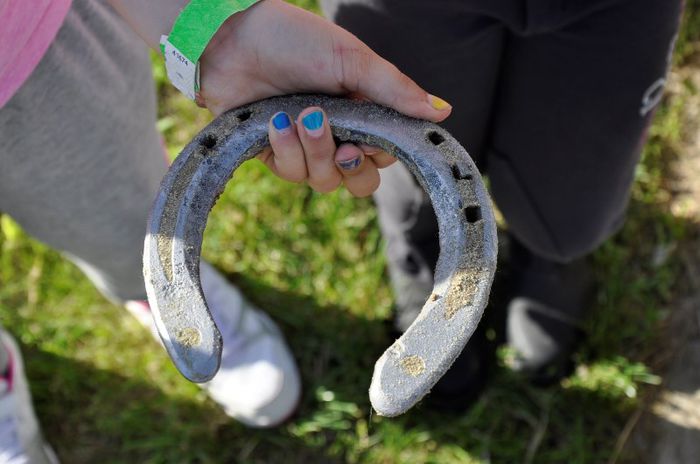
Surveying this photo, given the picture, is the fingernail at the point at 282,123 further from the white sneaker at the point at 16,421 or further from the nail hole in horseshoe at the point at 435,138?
the white sneaker at the point at 16,421

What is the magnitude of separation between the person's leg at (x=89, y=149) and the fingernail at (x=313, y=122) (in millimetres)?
346

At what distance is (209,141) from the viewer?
40.6 inches

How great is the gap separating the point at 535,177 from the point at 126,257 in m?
0.71

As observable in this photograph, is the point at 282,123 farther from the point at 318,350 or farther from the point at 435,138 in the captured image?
the point at 318,350

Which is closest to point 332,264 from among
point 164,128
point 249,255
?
point 249,255

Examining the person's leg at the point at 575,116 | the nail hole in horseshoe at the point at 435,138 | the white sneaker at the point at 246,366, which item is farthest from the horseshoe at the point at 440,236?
the white sneaker at the point at 246,366

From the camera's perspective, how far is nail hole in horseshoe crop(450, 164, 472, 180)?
3.23 feet

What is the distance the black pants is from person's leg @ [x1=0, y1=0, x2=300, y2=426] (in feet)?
1.10

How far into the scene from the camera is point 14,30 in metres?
0.96

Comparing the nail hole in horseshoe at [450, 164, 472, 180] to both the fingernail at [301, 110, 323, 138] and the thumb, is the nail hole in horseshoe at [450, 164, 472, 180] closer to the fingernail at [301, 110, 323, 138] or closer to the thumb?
the thumb

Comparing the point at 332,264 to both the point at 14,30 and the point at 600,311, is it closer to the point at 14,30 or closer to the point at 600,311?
the point at 600,311

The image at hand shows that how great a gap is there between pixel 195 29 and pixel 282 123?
15 centimetres

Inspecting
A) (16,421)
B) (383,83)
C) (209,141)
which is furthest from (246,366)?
(383,83)

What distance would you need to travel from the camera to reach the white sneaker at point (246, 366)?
1.64 m
